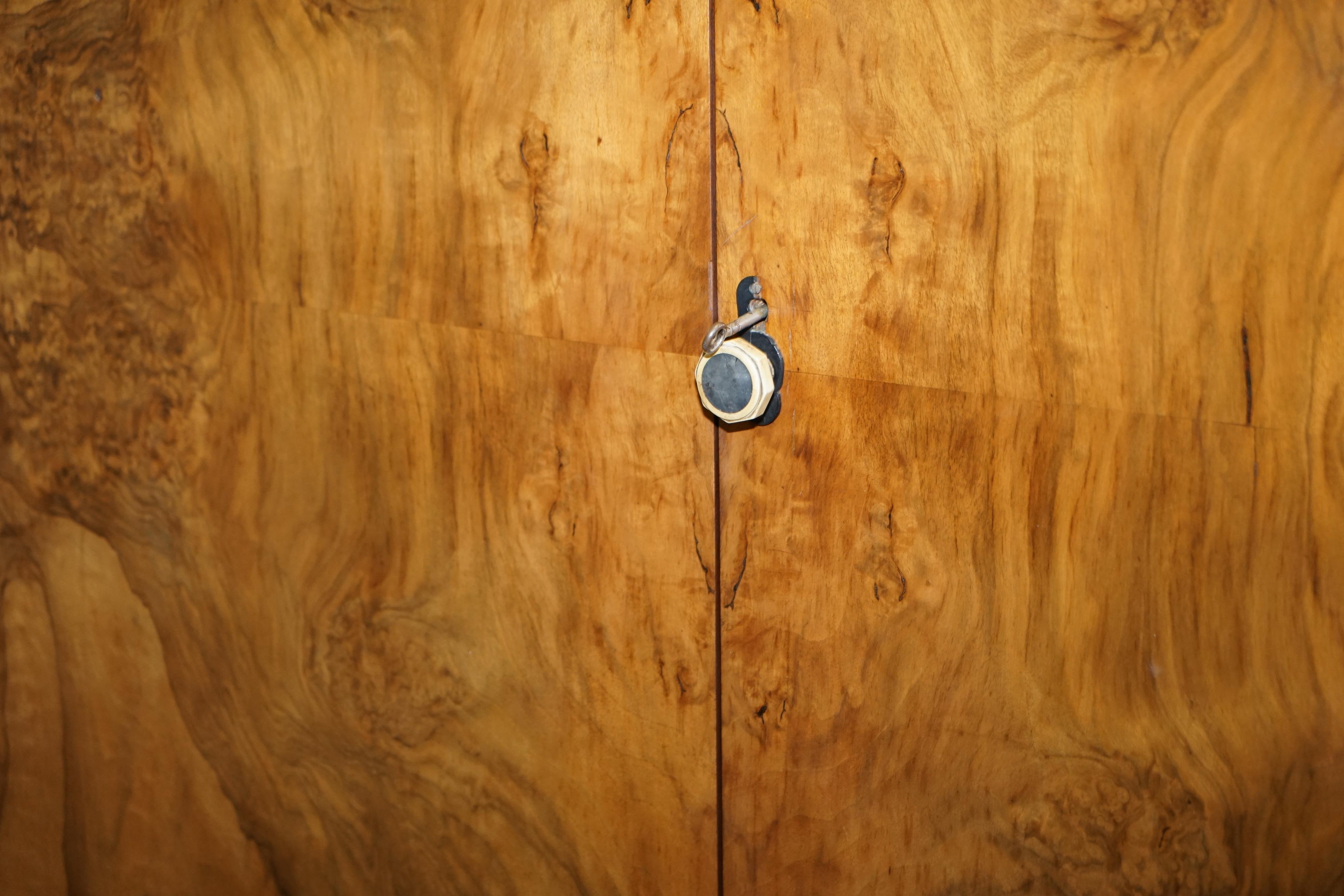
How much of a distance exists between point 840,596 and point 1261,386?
23 centimetres

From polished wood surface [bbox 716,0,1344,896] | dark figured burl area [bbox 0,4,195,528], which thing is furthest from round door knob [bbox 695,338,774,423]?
dark figured burl area [bbox 0,4,195,528]

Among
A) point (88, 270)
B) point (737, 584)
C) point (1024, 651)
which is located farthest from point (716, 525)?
point (88, 270)

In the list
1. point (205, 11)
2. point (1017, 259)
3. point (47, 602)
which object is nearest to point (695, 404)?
point (1017, 259)

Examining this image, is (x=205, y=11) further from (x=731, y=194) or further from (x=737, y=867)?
(x=737, y=867)

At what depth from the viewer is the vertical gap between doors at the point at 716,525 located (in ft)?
1.87

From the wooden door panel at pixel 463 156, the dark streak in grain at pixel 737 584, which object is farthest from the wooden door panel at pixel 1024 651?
the wooden door panel at pixel 463 156

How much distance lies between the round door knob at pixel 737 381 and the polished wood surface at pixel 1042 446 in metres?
0.02

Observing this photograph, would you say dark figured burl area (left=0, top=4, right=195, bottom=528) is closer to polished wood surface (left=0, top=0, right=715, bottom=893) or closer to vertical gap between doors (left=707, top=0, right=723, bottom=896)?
polished wood surface (left=0, top=0, right=715, bottom=893)

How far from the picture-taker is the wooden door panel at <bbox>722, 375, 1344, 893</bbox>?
1.64 ft

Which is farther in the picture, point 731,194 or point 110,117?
point 110,117

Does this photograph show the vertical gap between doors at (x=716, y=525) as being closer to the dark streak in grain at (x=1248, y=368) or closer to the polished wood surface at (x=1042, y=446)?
the polished wood surface at (x=1042, y=446)

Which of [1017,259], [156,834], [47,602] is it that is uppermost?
[1017,259]

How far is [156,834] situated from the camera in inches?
33.9

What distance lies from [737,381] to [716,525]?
0.09 m
